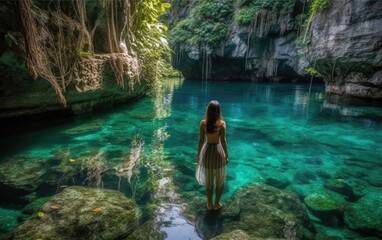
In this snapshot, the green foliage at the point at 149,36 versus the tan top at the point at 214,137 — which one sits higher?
the green foliage at the point at 149,36

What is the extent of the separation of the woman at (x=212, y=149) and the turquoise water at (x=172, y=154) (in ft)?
2.31

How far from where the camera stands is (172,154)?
6.75 metres

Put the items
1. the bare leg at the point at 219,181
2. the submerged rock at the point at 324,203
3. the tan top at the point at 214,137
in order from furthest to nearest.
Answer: the submerged rock at the point at 324,203
the bare leg at the point at 219,181
the tan top at the point at 214,137

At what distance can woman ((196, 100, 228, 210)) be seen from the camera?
3.69m

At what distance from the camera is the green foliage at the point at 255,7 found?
74.2ft

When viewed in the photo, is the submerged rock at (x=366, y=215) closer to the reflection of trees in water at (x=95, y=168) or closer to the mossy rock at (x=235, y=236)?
the mossy rock at (x=235, y=236)

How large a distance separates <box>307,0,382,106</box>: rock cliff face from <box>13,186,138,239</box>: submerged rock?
12.8m

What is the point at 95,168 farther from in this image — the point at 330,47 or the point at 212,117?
the point at 330,47

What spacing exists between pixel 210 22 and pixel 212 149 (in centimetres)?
2667

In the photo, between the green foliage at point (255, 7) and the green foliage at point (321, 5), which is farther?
the green foliage at point (255, 7)

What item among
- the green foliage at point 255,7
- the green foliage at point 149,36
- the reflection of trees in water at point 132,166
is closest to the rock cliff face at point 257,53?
the green foliage at point 255,7

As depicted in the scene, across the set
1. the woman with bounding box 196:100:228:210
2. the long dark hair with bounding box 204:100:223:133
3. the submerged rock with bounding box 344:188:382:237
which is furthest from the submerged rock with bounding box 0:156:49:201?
the submerged rock with bounding box 344:188:382:237

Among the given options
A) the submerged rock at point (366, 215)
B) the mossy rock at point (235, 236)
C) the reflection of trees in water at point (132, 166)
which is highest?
the mossy rock at point (235, 236)

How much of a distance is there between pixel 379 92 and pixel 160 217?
13.1 m
